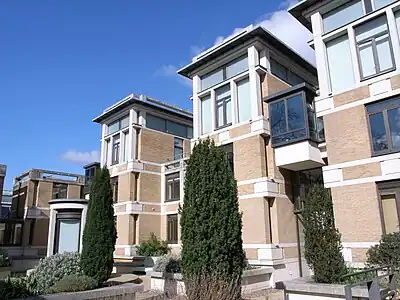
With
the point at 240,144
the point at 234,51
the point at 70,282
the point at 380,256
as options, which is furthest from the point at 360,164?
the point at 70,282

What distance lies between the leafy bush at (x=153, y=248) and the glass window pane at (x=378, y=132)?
14.8m

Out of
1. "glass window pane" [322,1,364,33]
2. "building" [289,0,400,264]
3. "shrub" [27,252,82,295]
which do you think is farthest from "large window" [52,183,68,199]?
"glass window pane" [322,1,364,33]

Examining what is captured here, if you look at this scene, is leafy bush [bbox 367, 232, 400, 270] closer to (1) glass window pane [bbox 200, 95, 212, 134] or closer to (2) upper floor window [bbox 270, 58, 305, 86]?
(2) upper floor window [bbox 270, 58, 305, 86]

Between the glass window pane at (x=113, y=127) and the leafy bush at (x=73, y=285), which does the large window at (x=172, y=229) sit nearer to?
the glass window pane at (x=113, y=127)

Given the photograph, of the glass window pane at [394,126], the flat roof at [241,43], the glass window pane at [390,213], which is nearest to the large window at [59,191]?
the flat roof at [241,43]

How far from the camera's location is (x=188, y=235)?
9.55m

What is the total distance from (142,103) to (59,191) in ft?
47.2

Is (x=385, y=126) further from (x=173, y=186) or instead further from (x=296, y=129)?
(x=173, y=186)

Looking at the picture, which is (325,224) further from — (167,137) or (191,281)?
(167,137)

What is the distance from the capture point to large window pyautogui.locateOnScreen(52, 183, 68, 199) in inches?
1314

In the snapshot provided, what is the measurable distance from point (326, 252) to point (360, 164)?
16.5 feet

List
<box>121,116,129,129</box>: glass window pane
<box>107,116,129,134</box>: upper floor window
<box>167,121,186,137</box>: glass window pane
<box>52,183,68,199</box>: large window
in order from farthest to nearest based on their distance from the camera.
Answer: <box>52,183,68,199</box>: large window, <box>167,121,186,137</box>: glass window pane, <box>107,116,129,134</box>: upper floor window, <box>121,116,129,129</box>: glass window pane

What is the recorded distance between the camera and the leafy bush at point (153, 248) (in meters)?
22.2

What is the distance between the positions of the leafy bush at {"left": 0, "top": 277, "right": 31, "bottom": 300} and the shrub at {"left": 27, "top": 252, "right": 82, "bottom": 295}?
0.43m
